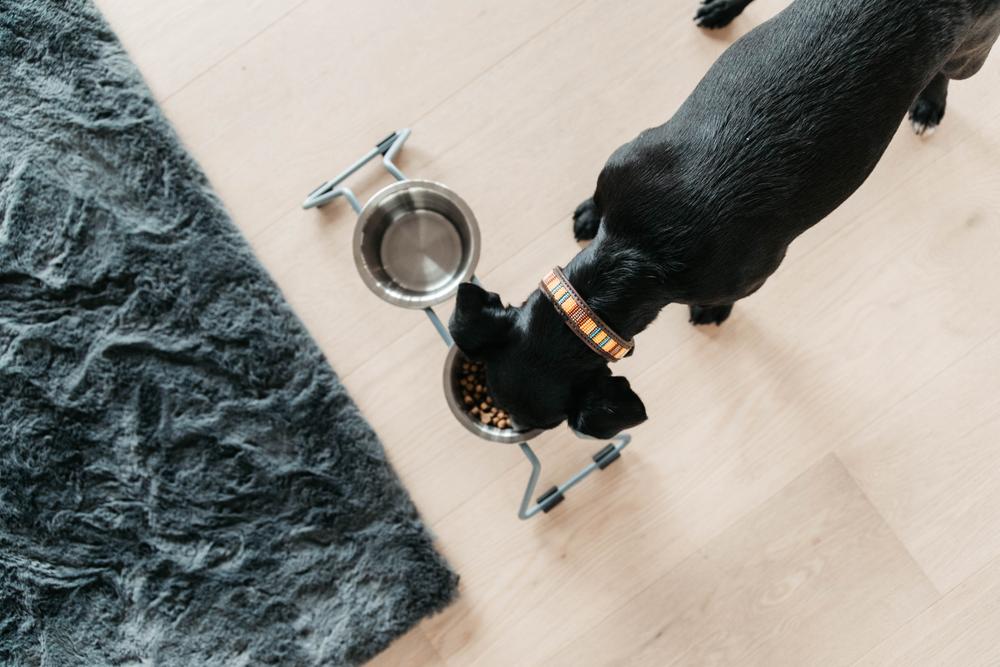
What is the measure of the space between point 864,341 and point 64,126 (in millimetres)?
2317

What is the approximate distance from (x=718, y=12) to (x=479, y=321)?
1.21m

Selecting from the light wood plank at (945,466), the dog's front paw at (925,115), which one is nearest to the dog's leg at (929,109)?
the dog's front paw at (925,115)

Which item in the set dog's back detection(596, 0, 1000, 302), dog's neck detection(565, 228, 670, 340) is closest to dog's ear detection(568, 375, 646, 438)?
dog's neck detection(565, 228, 670, 340)

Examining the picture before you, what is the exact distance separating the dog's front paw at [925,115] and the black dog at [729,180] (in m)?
0.41

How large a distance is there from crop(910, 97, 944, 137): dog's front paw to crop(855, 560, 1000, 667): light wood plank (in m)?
1.28

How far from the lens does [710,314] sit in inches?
78.4

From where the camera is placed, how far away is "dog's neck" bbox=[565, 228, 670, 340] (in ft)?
4.94

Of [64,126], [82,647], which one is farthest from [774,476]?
[64,126]

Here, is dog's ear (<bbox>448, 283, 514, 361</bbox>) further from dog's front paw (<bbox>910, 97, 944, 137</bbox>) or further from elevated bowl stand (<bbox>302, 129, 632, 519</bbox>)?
dog's front paw (<bbox>910, 97, 944, 137</bbox>)

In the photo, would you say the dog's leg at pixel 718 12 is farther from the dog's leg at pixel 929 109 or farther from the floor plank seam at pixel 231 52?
the floor plank seam at pixel 231 52

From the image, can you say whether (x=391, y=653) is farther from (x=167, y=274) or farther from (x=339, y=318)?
(x=167, y=274)

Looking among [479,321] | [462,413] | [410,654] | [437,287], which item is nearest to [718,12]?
[437,287]

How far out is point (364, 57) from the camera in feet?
6.89

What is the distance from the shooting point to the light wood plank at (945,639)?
2.04 m
